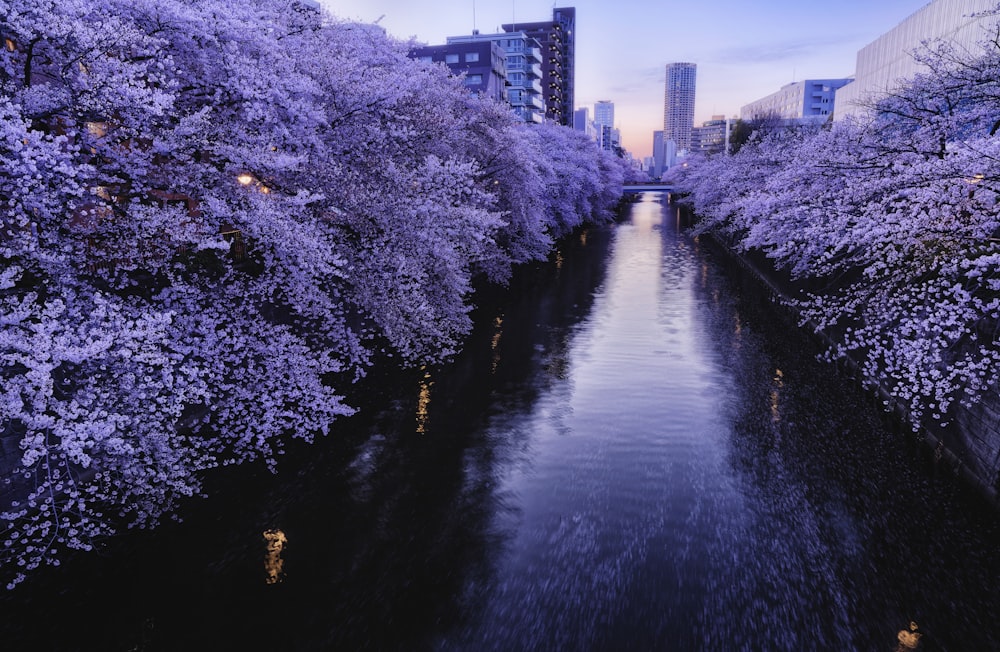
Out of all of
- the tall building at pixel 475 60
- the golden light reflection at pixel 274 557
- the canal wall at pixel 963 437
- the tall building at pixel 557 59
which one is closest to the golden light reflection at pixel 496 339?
the golden light reflection at pixel 274 557

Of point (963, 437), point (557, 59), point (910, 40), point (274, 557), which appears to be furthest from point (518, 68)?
point (274, 557)

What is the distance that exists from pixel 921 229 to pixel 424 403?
41.2 ft

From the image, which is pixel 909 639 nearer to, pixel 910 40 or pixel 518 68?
pixel 910 40

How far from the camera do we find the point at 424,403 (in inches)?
678

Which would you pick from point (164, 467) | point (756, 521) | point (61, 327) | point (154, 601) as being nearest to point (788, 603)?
point (756, 521)

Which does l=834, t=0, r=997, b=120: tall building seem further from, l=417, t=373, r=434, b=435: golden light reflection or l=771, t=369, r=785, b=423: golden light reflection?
l=417, t=373, r=434, b=435: golden light reflection

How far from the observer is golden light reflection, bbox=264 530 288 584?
9984 millimetres

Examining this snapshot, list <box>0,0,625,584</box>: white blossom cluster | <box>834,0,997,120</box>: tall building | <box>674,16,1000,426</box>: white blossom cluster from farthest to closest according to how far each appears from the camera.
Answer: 1. <box>834,0,997,120</box>: tall building
2. <box>674,16,1000,426</box>: white blossom cluster
3. <box>0,0,625,584</box>: white blossom cluster

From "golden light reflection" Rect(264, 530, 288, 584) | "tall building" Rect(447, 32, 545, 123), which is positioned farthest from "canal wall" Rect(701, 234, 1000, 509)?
"tall building" Rect(447, 32, 545, 123)

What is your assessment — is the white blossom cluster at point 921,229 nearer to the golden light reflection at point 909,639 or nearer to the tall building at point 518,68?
the golden light reflection at point 909,639

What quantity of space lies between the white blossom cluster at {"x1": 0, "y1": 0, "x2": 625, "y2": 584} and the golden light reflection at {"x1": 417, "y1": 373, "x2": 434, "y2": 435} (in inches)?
74.2

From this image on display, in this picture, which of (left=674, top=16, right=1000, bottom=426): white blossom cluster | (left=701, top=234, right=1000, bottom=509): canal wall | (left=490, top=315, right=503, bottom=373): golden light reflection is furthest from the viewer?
(left=490, top=315, right=503, bottom=373): golden light reflection

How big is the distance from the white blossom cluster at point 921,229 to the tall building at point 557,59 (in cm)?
10944

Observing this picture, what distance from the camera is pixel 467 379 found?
1917cm
